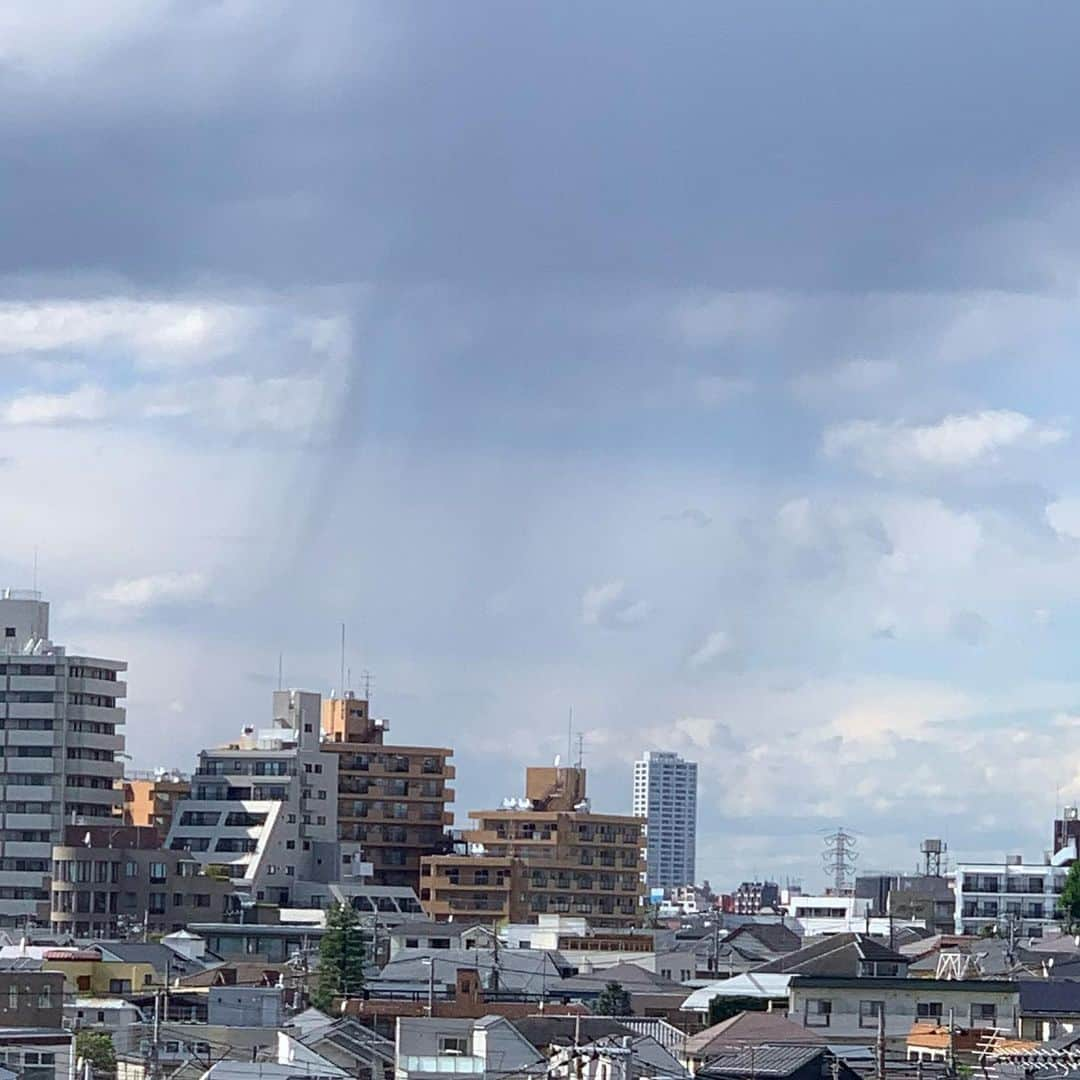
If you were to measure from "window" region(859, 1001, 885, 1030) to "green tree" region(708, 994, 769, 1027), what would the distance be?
189 inches

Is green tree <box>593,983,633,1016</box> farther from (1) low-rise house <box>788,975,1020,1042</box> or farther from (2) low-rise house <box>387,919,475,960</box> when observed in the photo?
(2) low-rise house <box>387,919,475,960</box>

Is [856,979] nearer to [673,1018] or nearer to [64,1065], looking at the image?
[673,1018]

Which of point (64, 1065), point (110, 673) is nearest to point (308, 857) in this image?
point (110, 673)

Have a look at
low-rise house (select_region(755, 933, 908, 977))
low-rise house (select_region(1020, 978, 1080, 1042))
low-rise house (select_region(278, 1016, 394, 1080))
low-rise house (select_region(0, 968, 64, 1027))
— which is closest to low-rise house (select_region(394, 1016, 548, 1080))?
low-rise house (select_region(278, 1016, 394, 1080))

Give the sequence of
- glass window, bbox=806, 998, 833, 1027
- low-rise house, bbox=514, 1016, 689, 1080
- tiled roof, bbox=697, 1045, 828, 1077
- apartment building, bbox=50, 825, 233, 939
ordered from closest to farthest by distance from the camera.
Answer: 1. low-rise house, bbox=514, 1016, 689, 1080
2. tiled roof, bbox=697, 1045, 828, 1077
3. glass window, bbox=806, 998, 833, 1027
4. apartment building, bbox=50, 825, 233, 939

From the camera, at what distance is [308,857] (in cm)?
16400

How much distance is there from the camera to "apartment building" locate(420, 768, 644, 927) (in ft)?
533

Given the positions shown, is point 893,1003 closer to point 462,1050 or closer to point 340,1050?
point 462,1050

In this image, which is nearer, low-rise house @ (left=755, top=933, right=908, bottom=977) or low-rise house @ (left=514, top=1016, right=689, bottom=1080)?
low-rise house @ (left=514, top=1016, right=689, bottom=1080)

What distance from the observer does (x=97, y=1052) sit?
70375 mm

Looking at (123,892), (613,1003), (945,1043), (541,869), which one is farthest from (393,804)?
(945,1043)

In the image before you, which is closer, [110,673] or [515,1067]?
[515,1067]

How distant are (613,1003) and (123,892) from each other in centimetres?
6016

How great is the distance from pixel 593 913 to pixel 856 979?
260 ft
